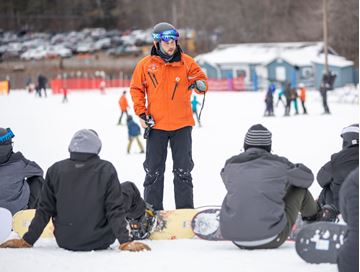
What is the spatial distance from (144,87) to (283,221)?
2.31 m

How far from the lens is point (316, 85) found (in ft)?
159

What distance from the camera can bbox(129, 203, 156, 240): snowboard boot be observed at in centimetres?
586

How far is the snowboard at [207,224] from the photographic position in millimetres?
5863

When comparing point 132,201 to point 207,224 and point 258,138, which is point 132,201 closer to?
point 207,224

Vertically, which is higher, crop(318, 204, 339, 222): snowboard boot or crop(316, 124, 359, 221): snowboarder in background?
crop(316, 124, 359, 221): snowboarder in background

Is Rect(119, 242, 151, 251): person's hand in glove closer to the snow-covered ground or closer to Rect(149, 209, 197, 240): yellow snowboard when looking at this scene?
the snow-covered ground

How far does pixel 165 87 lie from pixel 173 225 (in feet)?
4.19

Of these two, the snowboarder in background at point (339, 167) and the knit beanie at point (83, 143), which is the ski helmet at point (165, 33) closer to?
the snowboarder in background at point (339, 167)

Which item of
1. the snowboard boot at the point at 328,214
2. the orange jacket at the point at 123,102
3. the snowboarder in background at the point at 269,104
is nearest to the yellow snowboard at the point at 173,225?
the snowboard boot at the point at 328,214

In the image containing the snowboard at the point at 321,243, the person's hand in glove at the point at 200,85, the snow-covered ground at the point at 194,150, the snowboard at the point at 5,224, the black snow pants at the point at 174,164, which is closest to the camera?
the snowboard at the point at 321,243

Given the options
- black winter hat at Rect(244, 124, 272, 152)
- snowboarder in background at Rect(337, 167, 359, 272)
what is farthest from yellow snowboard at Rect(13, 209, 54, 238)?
snowboarder in background at Rect(337, 167, 359, 272)

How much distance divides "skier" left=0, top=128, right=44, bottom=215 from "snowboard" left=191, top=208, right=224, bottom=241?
134 cm

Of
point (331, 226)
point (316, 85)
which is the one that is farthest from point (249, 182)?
point (316, 85)

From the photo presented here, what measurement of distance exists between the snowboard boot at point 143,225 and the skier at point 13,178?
1015 mm
